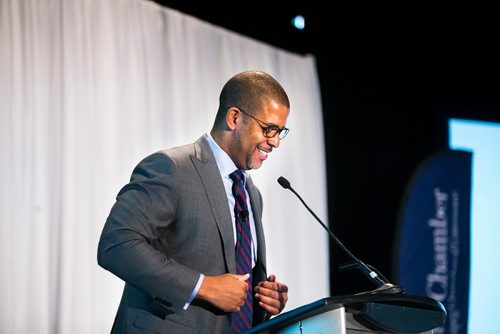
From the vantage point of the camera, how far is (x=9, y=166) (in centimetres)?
323

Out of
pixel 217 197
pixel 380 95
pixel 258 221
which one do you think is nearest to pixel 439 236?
pixel 380 95

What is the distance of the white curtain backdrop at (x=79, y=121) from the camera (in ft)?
10.7

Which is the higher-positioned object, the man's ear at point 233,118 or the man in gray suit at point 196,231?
the man's ear at point 233,118

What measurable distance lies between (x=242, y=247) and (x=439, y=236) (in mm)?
2540

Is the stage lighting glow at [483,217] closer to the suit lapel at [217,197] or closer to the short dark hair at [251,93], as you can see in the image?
the short dark hair at [251,93]

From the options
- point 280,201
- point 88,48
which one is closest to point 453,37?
point 280,201

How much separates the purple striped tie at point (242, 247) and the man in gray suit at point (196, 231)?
0.03 m

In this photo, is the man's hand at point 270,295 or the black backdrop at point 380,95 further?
the black backdrop at point 380,95

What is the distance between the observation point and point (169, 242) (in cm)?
224

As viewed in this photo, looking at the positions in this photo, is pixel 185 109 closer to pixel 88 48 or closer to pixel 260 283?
pixel 88 48

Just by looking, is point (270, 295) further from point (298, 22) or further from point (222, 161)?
point (298, 22)

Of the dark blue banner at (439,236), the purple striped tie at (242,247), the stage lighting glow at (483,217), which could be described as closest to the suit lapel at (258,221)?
the purple striped tie at (242,247)

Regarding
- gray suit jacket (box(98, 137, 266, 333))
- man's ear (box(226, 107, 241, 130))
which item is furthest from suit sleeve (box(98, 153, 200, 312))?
man's ear (box(226, 107, 241, 130))

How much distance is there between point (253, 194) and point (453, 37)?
336 cm
